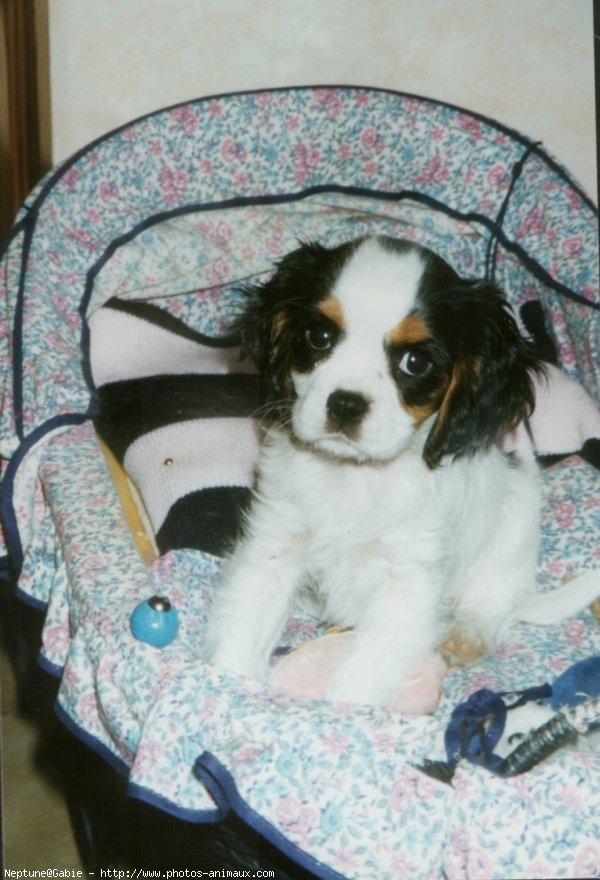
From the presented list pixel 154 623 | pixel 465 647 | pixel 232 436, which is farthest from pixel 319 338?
pixel 232 436

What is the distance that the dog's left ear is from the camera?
5.67 ft

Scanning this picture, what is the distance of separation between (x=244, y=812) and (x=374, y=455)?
64cm

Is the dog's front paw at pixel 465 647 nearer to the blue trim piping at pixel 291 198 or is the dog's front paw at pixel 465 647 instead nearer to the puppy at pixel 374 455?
the puppy at pixel 374 455

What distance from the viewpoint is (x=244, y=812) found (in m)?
1.24

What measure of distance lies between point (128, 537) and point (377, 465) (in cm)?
47

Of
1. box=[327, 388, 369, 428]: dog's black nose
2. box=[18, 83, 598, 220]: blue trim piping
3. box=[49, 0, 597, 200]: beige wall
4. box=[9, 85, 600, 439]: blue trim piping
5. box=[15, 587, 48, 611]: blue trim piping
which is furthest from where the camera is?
box=[49, 0, 597, 200]: beige wall

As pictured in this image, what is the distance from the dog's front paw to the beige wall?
176cm

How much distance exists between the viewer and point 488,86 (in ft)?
10.1

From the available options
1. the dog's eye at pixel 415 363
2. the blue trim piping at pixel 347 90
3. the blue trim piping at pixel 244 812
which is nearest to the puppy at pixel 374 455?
the dog's eye at pixel 415 363

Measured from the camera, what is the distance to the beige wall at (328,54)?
2.83 meters

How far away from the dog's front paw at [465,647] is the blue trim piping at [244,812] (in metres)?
0.80

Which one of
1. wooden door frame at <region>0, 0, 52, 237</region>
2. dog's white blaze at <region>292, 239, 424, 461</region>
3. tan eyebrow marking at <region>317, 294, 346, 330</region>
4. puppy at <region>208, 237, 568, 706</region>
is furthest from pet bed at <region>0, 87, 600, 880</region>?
tan eyebrow marking at <region>317, 294, 346, 330</region>

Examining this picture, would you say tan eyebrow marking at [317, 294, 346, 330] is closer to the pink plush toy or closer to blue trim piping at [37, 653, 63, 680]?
the pink plush toy

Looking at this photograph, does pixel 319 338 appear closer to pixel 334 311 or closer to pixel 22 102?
pixel 334 311
